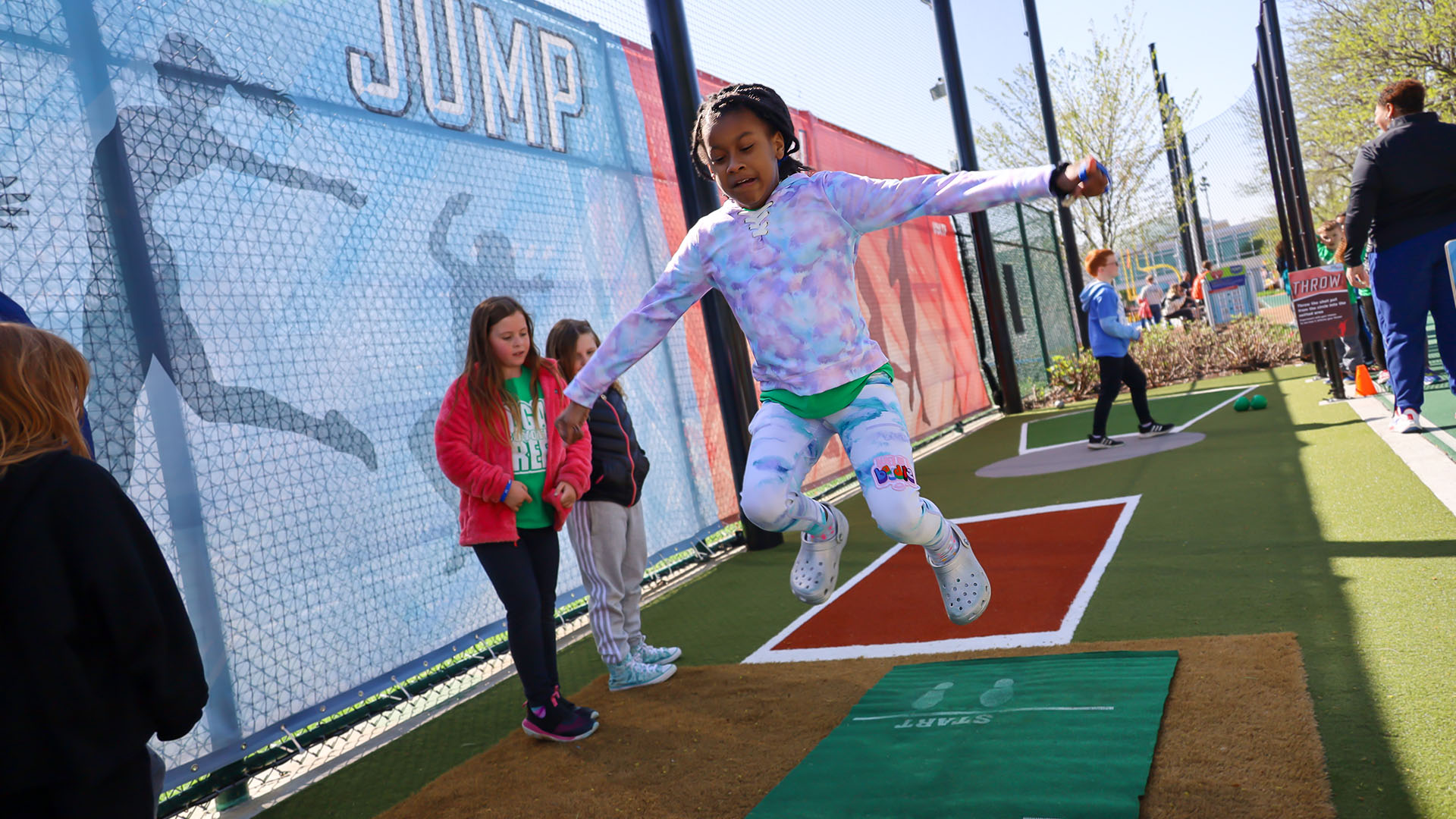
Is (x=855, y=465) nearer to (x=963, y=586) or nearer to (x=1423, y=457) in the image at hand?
(x=963, y=586)

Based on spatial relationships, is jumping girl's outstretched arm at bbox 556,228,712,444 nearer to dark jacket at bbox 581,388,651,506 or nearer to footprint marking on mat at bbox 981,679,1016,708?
dark jacket at bbox 581,388,651,506

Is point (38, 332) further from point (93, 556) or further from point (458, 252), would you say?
point (458, 252)

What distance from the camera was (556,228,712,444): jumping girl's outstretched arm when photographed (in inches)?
114

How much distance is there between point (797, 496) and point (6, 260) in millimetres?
2811

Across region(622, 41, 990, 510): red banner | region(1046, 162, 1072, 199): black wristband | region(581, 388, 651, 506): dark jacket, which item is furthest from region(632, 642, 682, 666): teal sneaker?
region(1046, 162, 1072, 199): black wristband

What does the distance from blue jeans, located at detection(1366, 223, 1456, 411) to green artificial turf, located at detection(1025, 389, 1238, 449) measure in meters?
3.50

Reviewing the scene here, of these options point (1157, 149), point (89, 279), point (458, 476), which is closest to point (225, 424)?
point (89, 279)

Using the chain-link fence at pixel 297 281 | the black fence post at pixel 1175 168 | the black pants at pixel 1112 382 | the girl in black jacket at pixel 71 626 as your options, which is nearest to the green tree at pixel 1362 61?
the black fence post at pixel 1175 168

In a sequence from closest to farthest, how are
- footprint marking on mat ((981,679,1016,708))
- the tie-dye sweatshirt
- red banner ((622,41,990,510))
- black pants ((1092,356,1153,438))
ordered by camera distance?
the tie-dye sweatshirt
footprint marking on mat ((981,679,1016,708))
red banner ((622,41,990,510))
black pants ((1092,356,1153,438))

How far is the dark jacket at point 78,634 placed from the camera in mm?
1714

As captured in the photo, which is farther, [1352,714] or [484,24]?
[484,24]

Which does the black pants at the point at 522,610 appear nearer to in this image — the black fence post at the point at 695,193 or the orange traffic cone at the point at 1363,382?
the black fence post at the point at 695,193

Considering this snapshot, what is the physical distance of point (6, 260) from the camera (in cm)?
313

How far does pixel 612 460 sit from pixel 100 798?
2.65 meters
